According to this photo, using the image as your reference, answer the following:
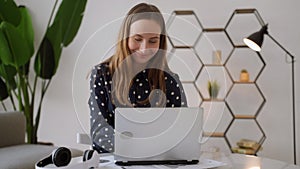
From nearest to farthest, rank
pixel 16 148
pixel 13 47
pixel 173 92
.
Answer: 1. pixel 173 92
2. pixel 16 148
3. pixel 13 47

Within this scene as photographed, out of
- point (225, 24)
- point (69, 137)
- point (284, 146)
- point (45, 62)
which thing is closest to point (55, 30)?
point (45, 62)

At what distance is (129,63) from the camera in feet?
4.48

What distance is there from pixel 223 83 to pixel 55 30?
1.20 meters

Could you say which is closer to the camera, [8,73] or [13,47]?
[13,47]

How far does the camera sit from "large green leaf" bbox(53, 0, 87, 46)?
279cm

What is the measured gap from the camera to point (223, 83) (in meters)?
2.68

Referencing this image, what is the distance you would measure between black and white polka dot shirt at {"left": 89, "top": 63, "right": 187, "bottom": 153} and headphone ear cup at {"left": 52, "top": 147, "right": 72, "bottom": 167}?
227 millimetres

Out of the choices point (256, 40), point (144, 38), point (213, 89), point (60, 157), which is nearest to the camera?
point (60, 157)

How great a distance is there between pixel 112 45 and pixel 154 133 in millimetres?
1853

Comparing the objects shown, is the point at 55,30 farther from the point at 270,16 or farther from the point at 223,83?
the point at 270,16

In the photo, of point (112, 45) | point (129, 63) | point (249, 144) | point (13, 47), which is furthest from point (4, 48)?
point (249, 144)

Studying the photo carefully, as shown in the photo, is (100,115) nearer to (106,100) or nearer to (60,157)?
(106,100)

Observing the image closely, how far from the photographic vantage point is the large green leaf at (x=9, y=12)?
2.65 metres

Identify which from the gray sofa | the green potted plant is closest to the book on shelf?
the gray sofa
